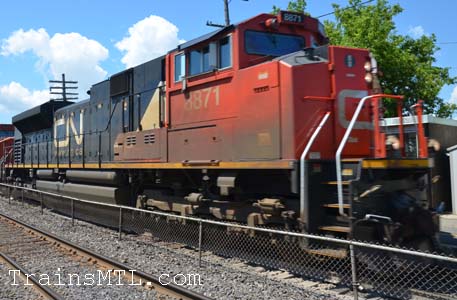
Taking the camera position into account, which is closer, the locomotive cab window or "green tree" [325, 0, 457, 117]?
the locomotive cab window

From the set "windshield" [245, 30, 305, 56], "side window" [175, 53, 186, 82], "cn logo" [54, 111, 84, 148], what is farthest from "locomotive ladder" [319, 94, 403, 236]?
"cn logo" [54, 111, 84, 148]

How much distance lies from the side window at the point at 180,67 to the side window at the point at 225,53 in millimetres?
1088

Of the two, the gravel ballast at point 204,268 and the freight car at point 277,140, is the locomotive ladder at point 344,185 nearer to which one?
the freight car at point 277,140

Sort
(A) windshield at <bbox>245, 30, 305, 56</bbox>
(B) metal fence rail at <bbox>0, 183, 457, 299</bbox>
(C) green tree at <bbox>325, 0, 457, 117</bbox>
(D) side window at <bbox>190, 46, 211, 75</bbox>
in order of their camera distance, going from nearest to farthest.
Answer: (B) metal fence rail at <bbox>0, 183, 457, 299</bbox> < (A) windshield at <bbox>245, 30, 305, 56</bbox> < (D) side window at <bbox>190, 46, 211, 75</bbox> < (C) green tree at <bbox>325, 0, 457, 117</bbox>

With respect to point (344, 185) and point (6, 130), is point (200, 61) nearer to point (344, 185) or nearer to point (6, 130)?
point (344, 185)

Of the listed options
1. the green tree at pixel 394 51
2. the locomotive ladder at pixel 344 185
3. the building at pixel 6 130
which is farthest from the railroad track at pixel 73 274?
the building at pixel 6 130

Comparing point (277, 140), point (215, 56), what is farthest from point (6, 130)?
point (277, 140)

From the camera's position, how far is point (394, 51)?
2366 centimetres

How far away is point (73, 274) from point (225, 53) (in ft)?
14.4

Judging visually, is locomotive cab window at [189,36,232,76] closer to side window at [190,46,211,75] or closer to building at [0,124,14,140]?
side window at [190,46,211,75]

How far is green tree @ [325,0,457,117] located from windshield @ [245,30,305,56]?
15.8 m

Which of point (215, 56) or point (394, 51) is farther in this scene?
point (394, 51)

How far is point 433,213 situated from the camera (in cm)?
693

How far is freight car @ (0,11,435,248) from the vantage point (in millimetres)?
6617
